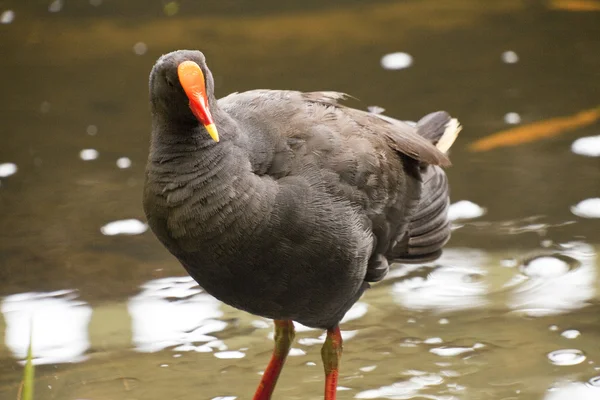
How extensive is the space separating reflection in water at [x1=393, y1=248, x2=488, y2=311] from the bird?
57 centimetres

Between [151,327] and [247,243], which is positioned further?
[151,327]

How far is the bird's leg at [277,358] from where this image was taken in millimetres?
3312

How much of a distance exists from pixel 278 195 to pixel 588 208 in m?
2.17

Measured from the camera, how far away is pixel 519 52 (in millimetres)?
5988

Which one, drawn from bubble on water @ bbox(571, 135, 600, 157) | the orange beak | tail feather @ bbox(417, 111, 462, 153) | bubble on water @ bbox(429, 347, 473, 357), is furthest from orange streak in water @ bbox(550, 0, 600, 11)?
the orange beak

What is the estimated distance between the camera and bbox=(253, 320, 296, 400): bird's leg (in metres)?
3.31

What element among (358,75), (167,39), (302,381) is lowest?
(302,381)

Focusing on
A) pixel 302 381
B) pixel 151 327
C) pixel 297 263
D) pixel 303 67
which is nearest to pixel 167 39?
pixel 303 67

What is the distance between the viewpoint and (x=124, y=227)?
4.52m

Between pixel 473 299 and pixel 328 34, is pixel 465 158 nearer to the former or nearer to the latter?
pixel 473 299

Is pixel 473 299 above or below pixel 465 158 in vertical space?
below

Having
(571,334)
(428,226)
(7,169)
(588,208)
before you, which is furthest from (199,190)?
(7,169)

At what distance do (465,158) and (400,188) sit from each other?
Result: 1.72 meters

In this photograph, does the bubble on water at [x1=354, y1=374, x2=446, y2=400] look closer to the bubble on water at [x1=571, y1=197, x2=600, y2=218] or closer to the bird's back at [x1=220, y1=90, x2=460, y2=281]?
the bird's back at [x1=220, y1=90, x2=460, y2=281]
